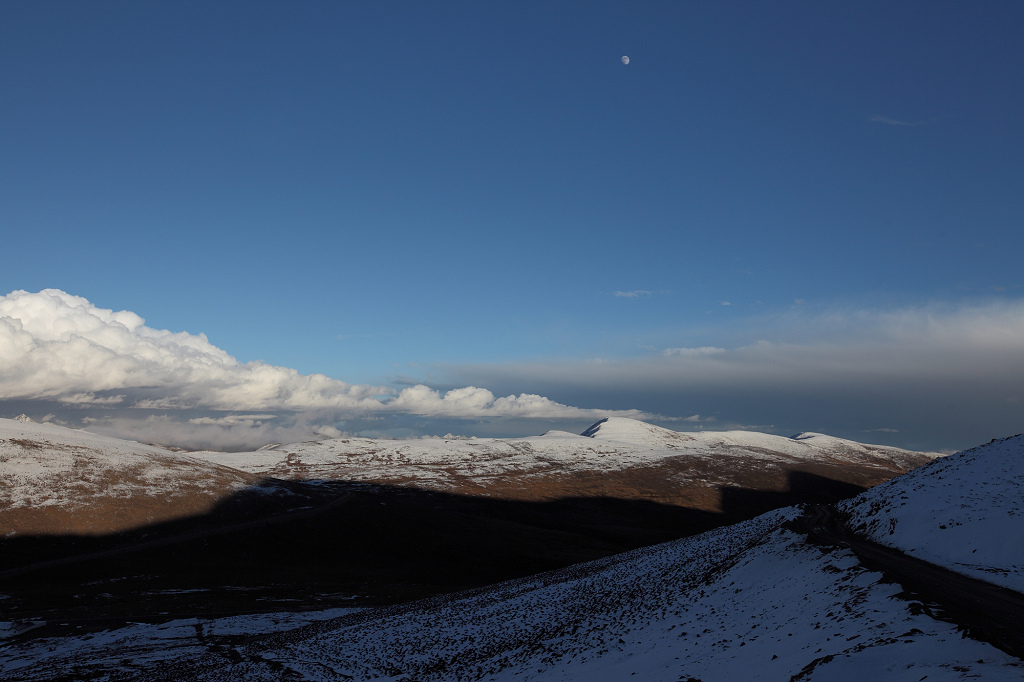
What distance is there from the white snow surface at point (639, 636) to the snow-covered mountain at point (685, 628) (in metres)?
0.10

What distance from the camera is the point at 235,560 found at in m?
61.2

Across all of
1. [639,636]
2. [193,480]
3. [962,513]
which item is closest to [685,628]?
[639,636]

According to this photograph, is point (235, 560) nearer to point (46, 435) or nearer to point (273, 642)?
point (273, 642)

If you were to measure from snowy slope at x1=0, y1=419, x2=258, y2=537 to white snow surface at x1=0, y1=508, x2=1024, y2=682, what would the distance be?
136ft

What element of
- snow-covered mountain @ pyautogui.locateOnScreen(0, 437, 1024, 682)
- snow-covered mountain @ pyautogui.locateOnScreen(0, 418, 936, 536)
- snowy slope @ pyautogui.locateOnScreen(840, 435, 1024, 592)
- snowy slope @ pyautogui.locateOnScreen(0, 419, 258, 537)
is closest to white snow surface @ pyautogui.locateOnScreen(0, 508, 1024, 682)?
snow-covered mountain @ pyautogui.locateOnScreen(0, 437, 1024, 682)

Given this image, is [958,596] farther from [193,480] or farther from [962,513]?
[193,480]

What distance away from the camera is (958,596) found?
61.2ft

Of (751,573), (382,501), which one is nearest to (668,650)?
(751,573)

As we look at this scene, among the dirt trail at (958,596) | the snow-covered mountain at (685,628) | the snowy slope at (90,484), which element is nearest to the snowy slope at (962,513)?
the snow-covered mountain at (685,628)

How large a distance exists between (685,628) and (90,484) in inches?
3487

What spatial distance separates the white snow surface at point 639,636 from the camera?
15.2 m

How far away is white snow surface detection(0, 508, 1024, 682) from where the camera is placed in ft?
49.9

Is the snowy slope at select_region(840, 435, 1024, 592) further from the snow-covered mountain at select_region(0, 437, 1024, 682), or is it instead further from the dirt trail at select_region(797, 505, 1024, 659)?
the dirt trail at select_region(797, 505, 1024, 659)

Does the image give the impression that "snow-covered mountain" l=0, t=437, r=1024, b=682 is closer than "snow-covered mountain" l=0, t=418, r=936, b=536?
Yes
